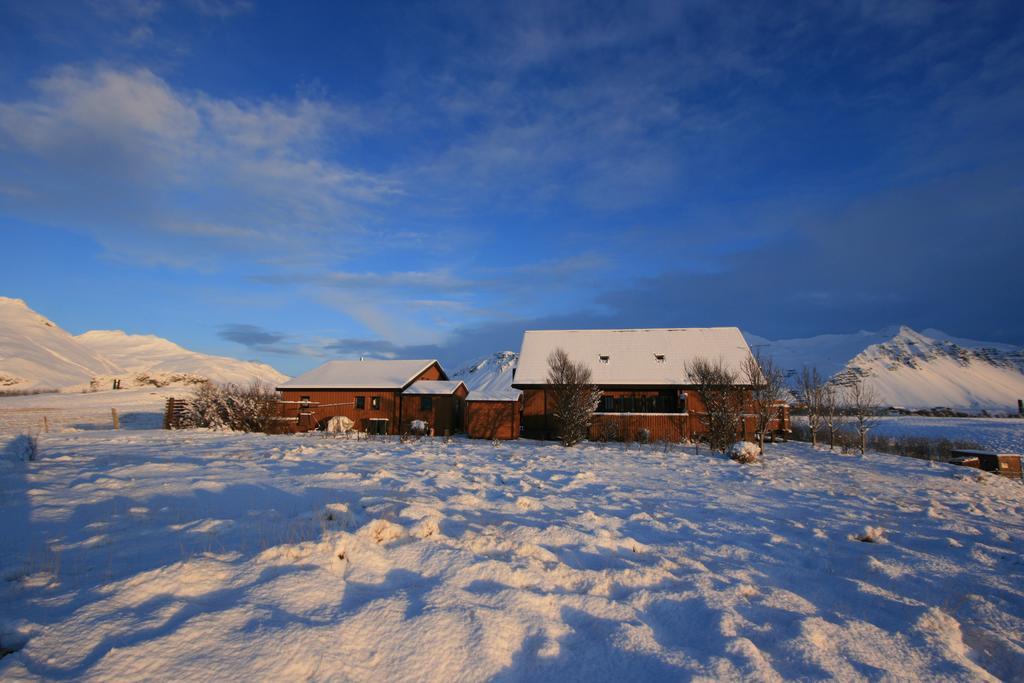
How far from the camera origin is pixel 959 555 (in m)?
6.72

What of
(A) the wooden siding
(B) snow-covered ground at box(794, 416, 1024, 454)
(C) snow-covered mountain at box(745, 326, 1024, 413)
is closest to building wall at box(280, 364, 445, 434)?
(A) the wooden siding

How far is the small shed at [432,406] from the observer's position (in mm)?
28703

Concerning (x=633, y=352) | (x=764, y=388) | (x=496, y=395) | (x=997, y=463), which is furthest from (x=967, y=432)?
(x=496, y=395)

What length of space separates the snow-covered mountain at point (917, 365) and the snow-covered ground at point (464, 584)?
52.5 m

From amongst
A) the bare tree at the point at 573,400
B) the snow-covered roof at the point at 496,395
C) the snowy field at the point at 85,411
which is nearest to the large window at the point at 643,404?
the bare tree at the point at 573,400

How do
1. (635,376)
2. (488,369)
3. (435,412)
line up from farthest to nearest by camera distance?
(488,369), (435,412), (635,376)

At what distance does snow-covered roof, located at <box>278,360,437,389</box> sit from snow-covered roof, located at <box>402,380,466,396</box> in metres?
0.56

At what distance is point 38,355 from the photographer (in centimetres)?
6175

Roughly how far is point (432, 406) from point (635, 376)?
11.7 m

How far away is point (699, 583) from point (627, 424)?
20810mm

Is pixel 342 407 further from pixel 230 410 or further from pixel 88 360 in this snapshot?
pixel 88 360

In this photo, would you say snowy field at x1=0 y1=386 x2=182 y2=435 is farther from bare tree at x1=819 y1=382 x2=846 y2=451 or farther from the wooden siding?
bare tree at x1=819 y1=382 x2=846 y2=451

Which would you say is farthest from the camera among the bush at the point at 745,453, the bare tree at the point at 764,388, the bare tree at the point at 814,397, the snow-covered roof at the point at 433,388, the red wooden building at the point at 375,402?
the snow-covered roof at the point at 433,388

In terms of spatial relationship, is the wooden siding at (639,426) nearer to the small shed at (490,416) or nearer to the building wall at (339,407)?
the small shed at (490,416)
